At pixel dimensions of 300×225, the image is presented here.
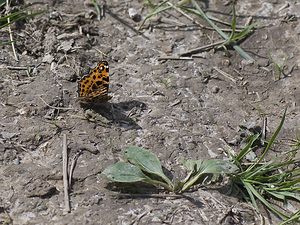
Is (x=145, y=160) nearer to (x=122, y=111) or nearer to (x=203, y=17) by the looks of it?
(x=122, y=111)

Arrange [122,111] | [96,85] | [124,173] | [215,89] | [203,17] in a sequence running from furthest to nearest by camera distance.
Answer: [203,17], [215,89], [122,111], [96,85], [124,173]

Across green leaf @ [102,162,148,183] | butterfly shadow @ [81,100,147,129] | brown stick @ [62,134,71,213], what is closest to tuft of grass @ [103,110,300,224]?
green leaf @ [102,162,148,183]

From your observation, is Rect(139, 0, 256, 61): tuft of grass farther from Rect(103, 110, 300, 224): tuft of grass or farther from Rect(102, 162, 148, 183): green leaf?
Rect(102, 162, 148, 183): green leaf

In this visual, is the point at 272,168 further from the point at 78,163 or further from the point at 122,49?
the point at 122,49

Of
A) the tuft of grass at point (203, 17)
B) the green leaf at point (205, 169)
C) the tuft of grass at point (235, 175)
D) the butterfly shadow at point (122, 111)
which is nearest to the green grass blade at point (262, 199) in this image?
the tuft of grass at point (235, 175)

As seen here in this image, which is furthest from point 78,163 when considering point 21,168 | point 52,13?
point 52,13

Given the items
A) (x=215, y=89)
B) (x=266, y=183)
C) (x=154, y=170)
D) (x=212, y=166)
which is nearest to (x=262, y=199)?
(x=266, y=183)

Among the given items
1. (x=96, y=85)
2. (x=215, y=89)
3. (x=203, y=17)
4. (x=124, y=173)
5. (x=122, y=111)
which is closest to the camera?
(x=124, y=173)
